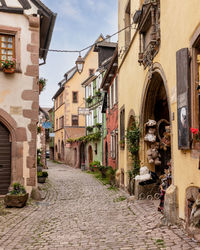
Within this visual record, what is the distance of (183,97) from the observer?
5387mm

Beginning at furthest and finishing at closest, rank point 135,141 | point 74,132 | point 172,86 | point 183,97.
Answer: point 74,132, point 135,141, point 172,86, point 183,97

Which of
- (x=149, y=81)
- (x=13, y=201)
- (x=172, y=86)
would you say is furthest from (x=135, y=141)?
(x=13, y=201)

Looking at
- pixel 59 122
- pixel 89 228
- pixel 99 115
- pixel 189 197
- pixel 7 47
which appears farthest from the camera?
pixel 59 122

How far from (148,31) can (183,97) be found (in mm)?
3729

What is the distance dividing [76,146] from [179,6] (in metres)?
24.2

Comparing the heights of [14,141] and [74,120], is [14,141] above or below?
below

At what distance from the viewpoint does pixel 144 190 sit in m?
8.70

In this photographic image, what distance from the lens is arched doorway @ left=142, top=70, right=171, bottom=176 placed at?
27.8 feet

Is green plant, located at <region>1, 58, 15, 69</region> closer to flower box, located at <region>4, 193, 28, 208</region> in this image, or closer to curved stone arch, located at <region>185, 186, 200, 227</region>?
flower box, located at <region>4, 193, 28, 208</region>

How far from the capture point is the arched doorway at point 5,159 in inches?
389

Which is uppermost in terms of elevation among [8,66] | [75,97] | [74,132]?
[75,97]

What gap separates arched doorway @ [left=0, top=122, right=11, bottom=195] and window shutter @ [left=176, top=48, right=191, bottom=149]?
20.2 feet

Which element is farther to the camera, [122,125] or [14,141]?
[122,125]

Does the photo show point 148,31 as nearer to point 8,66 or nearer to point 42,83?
point 8,66
